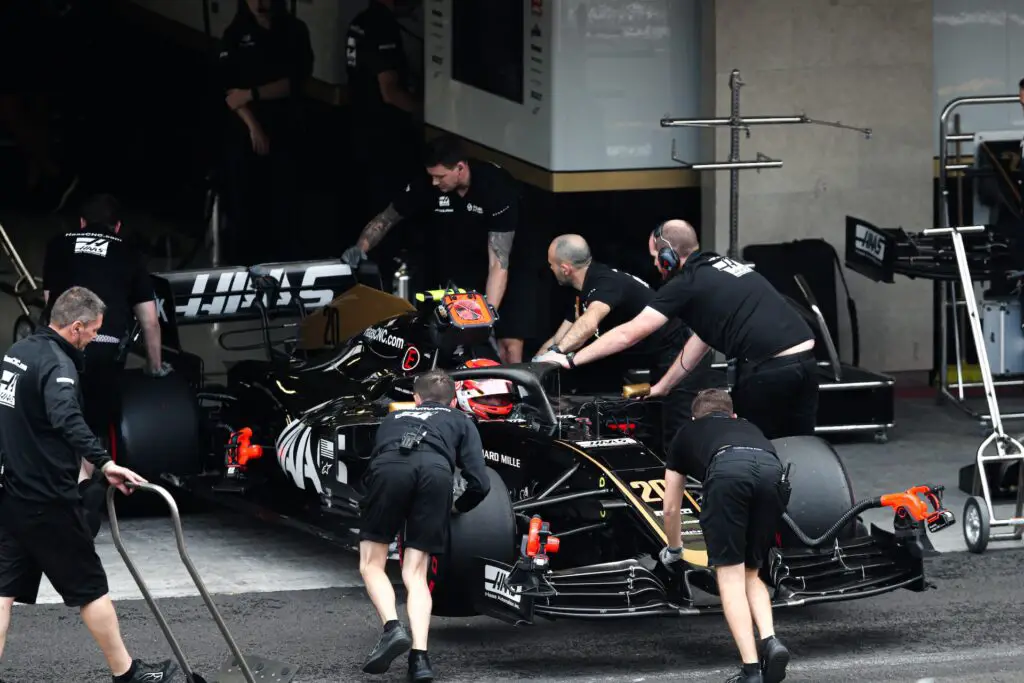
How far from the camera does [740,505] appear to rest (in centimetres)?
761

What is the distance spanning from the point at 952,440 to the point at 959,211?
157 cm

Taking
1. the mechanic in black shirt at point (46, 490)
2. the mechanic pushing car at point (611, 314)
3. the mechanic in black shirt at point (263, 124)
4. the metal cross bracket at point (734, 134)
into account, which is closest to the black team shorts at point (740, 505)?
the mechanic pushing car at point (611, 314)

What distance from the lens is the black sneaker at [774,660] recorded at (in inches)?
295

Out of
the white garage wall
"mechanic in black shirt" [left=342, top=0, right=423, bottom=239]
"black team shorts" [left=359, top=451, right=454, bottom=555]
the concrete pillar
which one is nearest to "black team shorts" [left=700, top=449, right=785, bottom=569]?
"black team shorts" [left=359, top=451, right=454, bottom=555]

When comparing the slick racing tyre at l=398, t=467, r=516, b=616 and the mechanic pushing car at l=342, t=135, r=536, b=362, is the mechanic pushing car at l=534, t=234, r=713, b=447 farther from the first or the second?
the slick racing tyre at l=398, t=467, r=516, b=616

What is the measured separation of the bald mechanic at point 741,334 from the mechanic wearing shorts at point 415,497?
47.9 inches

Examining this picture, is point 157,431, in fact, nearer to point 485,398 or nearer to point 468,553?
point 485,398

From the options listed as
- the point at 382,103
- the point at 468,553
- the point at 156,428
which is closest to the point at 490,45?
the point at 382,103

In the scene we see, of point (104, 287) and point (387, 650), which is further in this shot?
point (104, 287)

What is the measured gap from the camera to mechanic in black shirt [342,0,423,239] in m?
15.1

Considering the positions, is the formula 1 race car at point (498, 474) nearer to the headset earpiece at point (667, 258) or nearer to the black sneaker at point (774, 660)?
the black sneaker at point (774, 660)

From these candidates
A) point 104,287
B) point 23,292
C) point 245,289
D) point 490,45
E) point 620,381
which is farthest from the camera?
point 490,45

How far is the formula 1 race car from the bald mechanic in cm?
33

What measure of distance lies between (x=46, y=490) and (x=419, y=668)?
5.35ft
